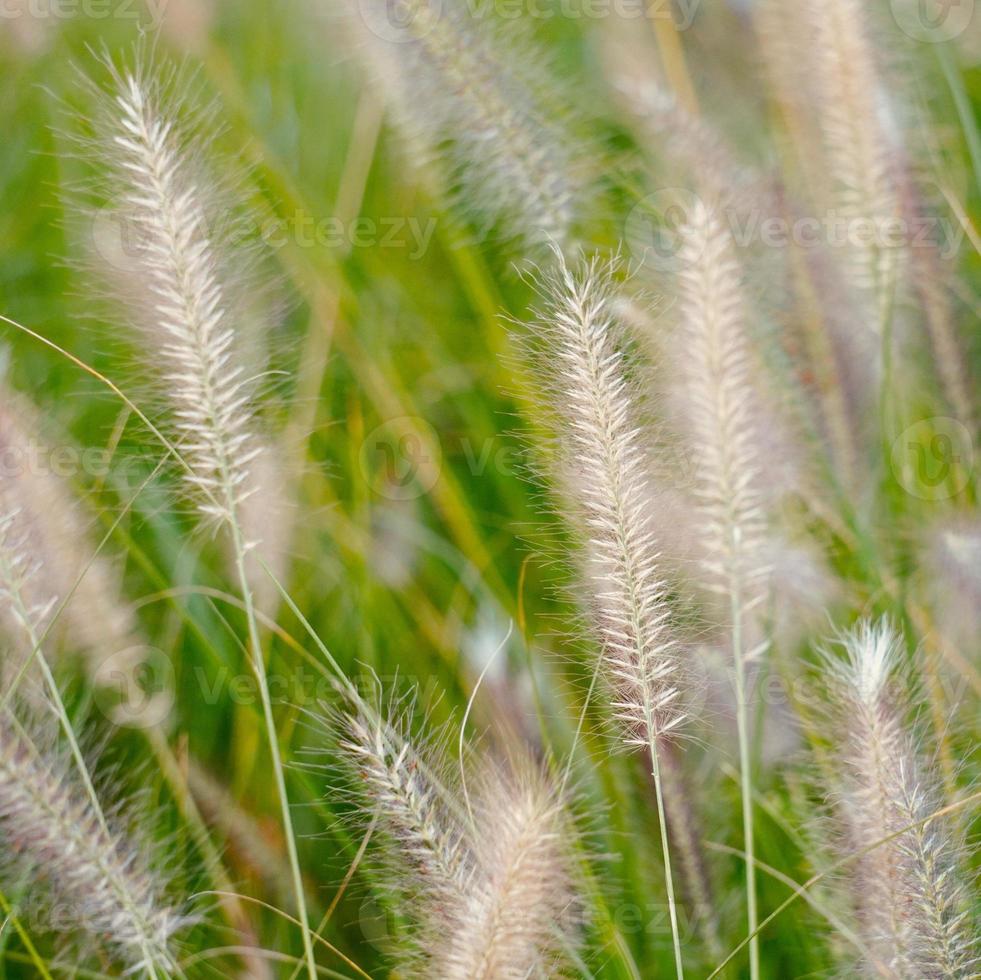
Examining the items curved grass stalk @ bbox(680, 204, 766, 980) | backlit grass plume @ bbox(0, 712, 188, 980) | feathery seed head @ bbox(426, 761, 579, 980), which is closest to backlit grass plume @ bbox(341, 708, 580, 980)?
feathery seed head @ bbox(426, 761, 579, 980)

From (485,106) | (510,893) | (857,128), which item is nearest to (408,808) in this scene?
(510,893)

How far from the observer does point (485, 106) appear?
2.05 metres

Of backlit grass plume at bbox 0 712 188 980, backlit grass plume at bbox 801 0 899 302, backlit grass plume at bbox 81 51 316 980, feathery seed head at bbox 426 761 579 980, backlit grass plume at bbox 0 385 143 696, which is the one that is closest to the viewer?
feathery seed head at bbox 426 761 579 980

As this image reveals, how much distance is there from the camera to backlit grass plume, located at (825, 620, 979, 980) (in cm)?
130

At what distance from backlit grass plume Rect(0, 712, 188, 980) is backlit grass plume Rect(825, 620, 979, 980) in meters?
0.95

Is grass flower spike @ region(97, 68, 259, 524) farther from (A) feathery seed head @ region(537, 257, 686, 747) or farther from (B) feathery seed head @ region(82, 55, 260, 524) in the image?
(A) feathery seed head @ region(537, 257, 686, 747)

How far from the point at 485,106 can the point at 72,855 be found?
1.47m

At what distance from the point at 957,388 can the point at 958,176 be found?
2.72 ft

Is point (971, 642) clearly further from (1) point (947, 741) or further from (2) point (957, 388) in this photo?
(2) point (957, 388)

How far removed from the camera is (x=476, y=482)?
106 inches

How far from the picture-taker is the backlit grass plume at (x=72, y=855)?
1518 millimetres

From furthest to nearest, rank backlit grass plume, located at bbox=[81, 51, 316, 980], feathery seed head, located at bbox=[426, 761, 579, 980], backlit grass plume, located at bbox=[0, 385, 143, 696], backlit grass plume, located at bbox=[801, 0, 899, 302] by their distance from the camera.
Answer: backlit grass plume, located at bbox=[801, 0, 899, 302] → backlit grass plume, located at bbox=[0, 385, 143, 696] → backlit grass plume, located at bbox=[81, 51, 316, 980] → feathery seed head, located at bbox=[426, 761, 579, 980]

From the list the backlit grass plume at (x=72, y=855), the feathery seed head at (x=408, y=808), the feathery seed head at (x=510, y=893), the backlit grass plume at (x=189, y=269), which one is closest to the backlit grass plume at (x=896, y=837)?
the feathery seed head at (x=510, y=893)

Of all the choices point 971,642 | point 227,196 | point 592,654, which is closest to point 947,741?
point 971,642
